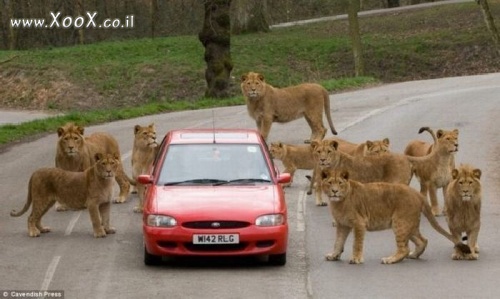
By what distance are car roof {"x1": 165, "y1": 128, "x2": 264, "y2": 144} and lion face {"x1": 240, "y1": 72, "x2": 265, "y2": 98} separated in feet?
22.5

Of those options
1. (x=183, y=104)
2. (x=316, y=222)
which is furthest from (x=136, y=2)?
(x=316, y=222)

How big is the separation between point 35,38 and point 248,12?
13.8m

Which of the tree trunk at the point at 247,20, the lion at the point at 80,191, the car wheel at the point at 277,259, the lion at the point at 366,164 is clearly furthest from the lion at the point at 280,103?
the tree trunk at the point at 247,20

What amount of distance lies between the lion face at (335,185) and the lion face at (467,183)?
1.24 meters

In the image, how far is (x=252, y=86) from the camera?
845 inches

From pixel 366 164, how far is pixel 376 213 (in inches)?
113

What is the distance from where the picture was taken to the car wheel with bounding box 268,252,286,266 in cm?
1266

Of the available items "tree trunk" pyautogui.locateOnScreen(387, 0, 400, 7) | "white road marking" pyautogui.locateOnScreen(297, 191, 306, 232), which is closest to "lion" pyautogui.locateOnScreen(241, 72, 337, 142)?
"white road marking" pyautogui.locateOnScreen(297, 191, 306, 232)

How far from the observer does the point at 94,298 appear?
36.8 ft

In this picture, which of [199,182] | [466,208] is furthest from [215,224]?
[466,208]

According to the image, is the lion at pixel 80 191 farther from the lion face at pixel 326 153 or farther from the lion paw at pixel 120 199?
the lion face at pixel 326 153

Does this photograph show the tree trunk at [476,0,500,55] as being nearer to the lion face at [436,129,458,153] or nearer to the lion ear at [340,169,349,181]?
the lion face at [436,129,458,153]

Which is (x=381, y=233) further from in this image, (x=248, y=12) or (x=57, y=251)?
(x=248, y=12)

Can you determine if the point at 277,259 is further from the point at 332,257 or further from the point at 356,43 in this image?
the point at 356,43
